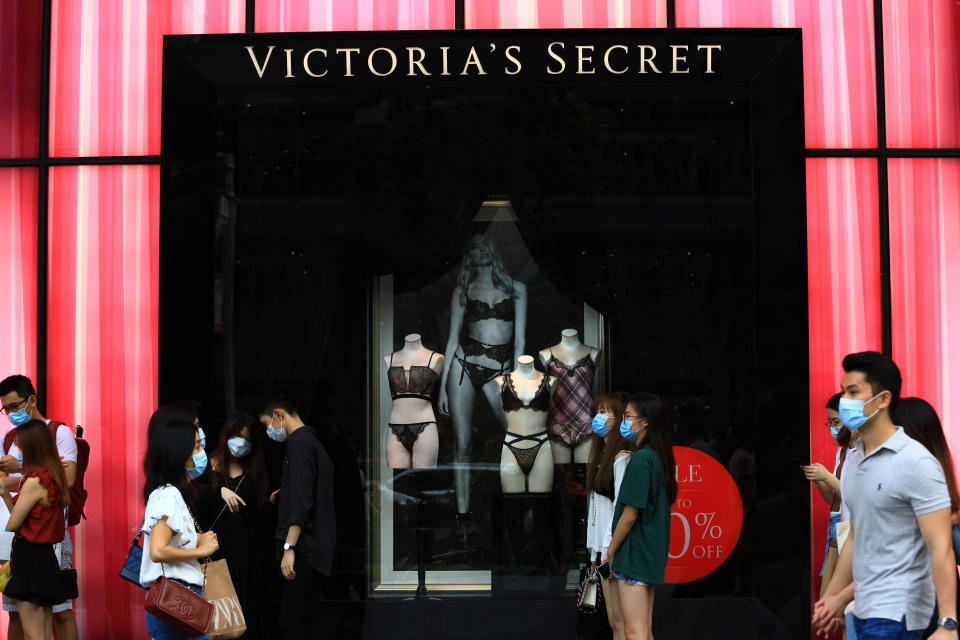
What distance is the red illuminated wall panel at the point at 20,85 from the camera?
283 inches

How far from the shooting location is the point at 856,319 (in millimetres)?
6910

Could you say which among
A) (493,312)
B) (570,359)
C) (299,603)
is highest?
(493,312)

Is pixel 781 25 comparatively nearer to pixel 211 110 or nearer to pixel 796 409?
pixel 796 409

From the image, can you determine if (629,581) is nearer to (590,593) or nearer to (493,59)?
(590,593)

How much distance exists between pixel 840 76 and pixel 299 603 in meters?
4.69

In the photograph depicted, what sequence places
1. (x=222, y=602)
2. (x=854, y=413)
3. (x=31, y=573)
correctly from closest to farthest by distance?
(x=854, y=413) → (x=222, y=602) → (x=31, y=573)

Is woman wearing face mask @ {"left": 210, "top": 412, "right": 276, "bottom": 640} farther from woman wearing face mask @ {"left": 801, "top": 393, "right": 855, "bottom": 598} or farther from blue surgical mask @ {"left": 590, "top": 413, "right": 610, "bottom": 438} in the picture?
woman wearing face mask @ {"left": 801, "top": 393, "right": 855, "bottom": 598}

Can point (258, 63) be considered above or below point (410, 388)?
above

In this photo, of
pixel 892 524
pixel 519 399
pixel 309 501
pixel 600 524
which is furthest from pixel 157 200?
pixel 892 524

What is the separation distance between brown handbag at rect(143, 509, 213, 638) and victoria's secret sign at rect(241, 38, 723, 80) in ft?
12.1

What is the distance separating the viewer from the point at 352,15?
708 cm

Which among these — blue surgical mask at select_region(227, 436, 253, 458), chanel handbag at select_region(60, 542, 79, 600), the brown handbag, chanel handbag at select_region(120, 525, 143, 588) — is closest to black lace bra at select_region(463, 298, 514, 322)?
blue surgical mask at select_region(227, 436, 253, 458)

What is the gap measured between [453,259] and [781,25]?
8.58 ft

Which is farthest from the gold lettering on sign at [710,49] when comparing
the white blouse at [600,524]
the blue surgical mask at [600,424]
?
the white blouse at [600,524]
